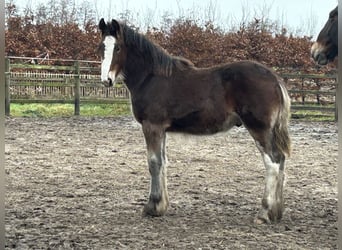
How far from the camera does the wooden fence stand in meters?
13.2

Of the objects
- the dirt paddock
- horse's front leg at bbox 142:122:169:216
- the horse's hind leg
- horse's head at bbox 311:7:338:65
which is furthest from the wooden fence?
the horse's hind leg

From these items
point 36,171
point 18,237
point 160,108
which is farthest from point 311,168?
point 18,237

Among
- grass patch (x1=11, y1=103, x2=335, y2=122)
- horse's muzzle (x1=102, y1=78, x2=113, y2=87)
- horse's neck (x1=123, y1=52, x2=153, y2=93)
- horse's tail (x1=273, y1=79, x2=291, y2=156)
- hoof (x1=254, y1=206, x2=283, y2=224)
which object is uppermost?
horse's neck (x1=123, y1=52, x2=153, y2=93)

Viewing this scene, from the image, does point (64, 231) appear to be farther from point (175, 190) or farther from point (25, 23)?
point (25, 23)

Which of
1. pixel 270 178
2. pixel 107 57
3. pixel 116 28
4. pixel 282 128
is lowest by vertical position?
pixel 270 178

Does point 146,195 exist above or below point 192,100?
below

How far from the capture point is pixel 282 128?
3.76 m

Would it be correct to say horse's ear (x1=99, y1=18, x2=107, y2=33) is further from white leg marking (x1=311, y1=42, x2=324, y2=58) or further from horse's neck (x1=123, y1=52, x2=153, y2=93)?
white leg marking (x1=311, y1=42, x2=324, y2=58)

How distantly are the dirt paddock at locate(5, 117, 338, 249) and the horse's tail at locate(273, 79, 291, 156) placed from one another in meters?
0.65

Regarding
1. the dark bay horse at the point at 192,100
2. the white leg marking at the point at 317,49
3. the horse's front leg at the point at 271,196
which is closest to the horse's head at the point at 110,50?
the dark bay horse at the point at 192,100

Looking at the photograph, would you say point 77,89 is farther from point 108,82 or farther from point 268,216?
point 268,216

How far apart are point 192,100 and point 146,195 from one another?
4.56 feet

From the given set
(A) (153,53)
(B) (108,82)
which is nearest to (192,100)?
(A) (153,53)

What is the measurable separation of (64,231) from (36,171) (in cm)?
264
